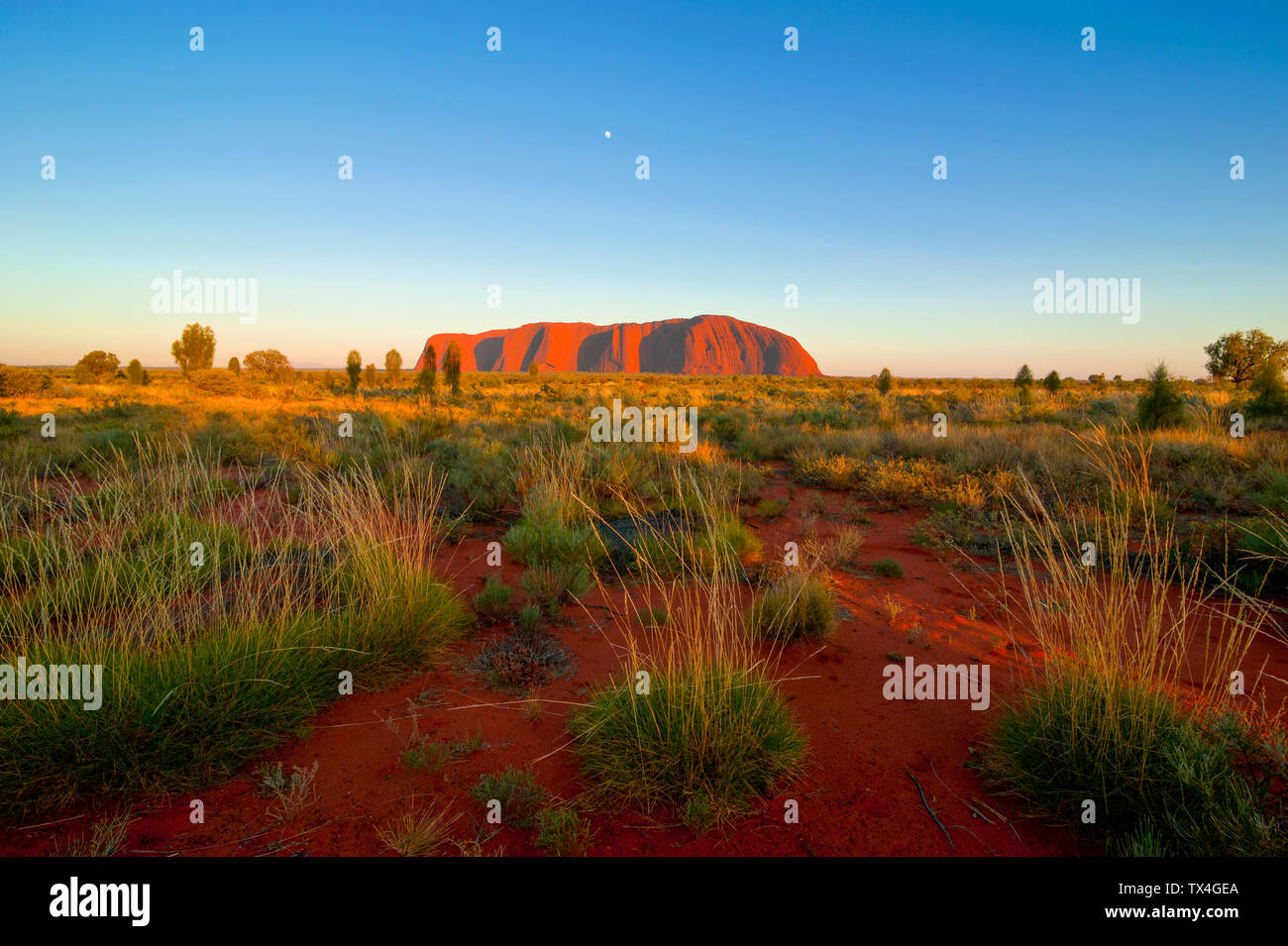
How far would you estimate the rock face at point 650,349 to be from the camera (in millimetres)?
124875

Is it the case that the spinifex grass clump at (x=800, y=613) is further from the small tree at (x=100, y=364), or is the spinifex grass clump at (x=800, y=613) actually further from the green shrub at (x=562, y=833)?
the small tree at (x=100, y=364)

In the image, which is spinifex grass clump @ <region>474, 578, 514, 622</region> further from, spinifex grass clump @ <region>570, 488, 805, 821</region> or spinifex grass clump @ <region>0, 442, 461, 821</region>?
spinifex grass clump @ <region>570, 488, 805, 821</region>

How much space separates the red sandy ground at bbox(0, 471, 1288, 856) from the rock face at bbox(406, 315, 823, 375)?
4459 inches

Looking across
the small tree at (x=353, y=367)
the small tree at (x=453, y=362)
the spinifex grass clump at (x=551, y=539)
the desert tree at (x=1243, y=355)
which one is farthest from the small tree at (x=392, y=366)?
the desert tree at (x=1243, y=355)

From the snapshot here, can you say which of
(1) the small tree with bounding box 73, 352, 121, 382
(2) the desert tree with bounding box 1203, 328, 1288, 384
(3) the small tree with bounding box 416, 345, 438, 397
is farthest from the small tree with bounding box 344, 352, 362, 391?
(2) the desert tree with bounding box 1203, 328, 1288, 384

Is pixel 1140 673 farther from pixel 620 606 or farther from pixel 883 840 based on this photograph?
pixel 620 606

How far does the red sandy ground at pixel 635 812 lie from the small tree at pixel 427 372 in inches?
1010

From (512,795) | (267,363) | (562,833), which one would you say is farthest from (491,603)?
(267,363)

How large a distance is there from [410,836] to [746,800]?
1.43 meters

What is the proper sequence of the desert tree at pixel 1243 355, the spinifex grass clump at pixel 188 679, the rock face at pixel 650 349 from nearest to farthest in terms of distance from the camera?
the spinifex grass clump at pixel 188 679
the desert tree at pixel 1243 355
the rock face at pixel 650 349

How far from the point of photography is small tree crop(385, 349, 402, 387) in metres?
45.4

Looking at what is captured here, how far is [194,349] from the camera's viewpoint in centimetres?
4894
